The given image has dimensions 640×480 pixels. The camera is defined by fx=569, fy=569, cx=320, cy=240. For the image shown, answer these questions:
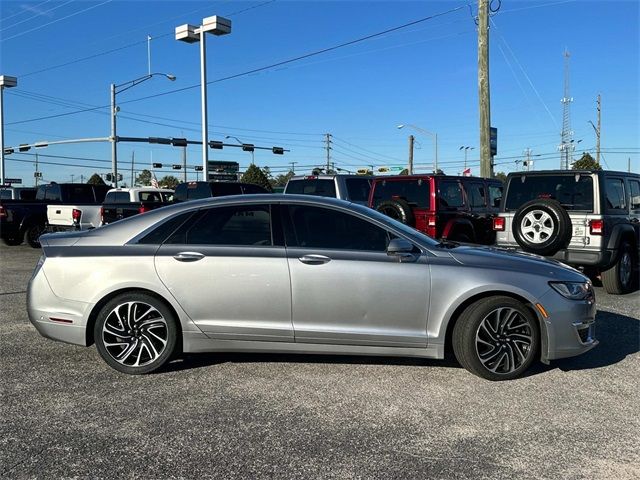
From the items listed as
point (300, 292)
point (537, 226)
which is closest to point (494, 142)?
point (537, 226)

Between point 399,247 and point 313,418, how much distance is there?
1.53 m

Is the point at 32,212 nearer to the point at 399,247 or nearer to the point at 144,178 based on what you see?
the point at 399,247

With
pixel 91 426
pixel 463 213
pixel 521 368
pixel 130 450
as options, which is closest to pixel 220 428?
pixel 130 450

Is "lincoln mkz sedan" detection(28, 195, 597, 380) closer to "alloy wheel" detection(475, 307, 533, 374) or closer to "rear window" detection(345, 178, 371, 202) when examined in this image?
"alloy wheel" detection(475, 307, 533, 374)

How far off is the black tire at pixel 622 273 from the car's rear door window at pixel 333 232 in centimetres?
566

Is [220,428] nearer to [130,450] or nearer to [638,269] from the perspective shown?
[130,450]

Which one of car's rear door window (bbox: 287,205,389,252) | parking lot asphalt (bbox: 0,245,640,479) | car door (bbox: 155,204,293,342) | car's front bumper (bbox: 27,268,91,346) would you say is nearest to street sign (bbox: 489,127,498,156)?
parking lot asphalt (bbox: 0,245,640,479)

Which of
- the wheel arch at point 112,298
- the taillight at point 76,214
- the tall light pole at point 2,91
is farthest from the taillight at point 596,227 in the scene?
the tall light pole at point 2,91

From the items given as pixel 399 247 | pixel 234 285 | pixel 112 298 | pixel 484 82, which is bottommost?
pixel 112 298

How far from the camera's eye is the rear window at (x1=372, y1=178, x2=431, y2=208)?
10367 mm

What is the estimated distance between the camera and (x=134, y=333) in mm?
4898

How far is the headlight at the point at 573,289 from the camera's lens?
4.76m

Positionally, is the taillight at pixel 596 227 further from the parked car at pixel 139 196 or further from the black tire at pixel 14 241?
the black tire at pixel 14 241

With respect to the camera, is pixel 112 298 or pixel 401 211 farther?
pixel 401 211
